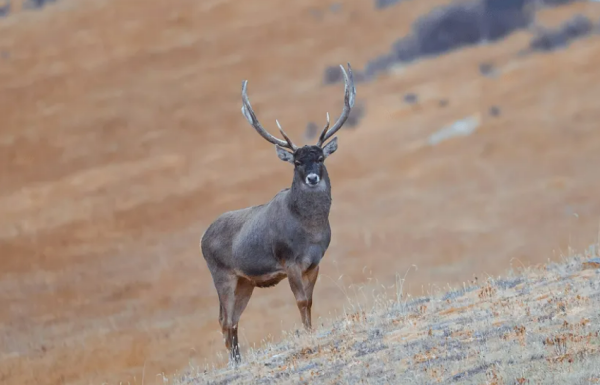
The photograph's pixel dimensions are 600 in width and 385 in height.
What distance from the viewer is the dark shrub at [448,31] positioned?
49.0m

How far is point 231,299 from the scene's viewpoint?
12.8m

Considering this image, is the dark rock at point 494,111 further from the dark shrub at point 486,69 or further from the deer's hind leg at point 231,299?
the deer's hind leg at point 231,299

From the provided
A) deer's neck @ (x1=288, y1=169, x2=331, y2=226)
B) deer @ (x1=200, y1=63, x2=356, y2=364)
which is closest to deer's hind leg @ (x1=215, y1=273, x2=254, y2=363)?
deer @ (x1=200, y1=63, x2=356, y2=364)

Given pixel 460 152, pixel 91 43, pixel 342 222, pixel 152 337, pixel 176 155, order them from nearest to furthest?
pixel 152 337 → pixel 342 222 → pixel 460 152 → pixel 176 155 → pixel 91 43

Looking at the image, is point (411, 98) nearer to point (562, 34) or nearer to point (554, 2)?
point (562, 34)

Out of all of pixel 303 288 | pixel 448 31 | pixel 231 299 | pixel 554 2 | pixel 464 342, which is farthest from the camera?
pixel 554 2

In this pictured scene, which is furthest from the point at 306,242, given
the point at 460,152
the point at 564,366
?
the point at 460,152

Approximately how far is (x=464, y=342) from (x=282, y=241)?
10.9ft

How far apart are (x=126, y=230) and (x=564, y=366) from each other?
103 ft

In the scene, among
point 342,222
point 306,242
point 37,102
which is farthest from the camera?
point 37,102

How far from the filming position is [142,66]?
4938 centimetres

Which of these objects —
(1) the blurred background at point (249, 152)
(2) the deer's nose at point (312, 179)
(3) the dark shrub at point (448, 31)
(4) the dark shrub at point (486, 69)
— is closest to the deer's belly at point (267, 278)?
(2) the deer's nose at point (312, 179)

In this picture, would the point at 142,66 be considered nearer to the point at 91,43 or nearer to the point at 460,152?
the point at 91,43

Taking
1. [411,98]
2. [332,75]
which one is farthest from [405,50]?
[411,98]
